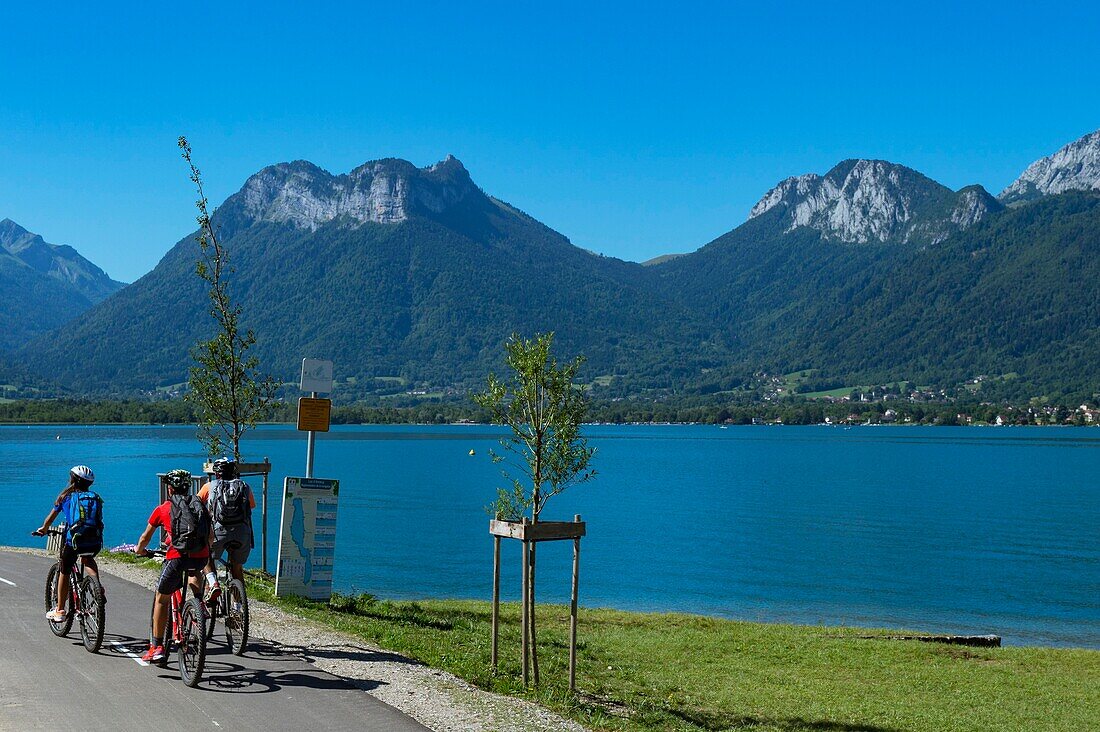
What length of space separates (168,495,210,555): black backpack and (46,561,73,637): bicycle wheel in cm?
275

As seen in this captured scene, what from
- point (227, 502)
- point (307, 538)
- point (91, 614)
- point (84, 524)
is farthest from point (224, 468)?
point (307, 538)

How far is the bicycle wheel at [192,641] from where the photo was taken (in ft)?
35.1

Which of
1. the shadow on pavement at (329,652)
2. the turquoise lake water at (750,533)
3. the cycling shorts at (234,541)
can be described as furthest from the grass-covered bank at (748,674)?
the turquoise lake water at (750,533)

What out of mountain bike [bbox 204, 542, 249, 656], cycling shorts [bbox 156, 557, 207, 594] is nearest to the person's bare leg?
cycling shorts [bbox 156, 557, 207, 594]

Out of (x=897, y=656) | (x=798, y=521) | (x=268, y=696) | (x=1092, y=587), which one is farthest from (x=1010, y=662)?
(x=798, y=521)

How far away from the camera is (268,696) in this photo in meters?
10.7

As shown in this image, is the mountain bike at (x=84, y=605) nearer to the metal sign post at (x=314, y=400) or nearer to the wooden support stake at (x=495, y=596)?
the wooden support stake at (x=495, y=596)

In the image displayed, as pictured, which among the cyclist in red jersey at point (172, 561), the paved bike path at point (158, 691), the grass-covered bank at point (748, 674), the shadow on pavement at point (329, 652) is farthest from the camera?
the grass-covered bank at point (748, 674)

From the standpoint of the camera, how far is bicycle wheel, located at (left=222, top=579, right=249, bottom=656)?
39.9 feet

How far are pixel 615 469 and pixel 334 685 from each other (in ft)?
351

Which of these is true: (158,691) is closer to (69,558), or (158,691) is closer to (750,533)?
→ (69,558)

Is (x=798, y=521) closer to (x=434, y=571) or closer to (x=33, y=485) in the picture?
(x=434, y=571)

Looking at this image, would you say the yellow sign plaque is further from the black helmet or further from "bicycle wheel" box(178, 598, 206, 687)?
"bicycle wheel" box(178, 598, 206, 687)

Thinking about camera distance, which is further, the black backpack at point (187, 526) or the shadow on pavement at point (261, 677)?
the black backpack at point (187, 526)
